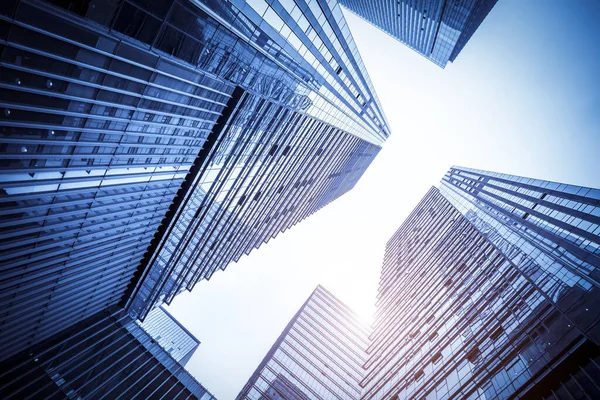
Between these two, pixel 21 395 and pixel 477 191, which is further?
pixel 477 191

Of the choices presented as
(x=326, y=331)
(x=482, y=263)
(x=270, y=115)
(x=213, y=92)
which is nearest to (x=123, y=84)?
(x=213, y=92)

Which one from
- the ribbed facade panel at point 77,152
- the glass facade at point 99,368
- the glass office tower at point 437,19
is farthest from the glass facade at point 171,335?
the glass office tower at point 437,19

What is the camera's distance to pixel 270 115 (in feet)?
109

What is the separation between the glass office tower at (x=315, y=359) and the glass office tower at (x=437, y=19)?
230 feet

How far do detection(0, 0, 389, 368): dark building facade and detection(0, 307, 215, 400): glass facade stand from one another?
141cm

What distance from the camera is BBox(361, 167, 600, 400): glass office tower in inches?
703

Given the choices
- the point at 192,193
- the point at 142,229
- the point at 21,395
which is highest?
the point at 192,193

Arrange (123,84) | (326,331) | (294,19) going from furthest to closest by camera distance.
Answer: (326,331)
(294,19)
(123,84)

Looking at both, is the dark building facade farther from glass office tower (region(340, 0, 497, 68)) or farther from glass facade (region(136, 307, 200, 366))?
glass facade (region(136, 307, 200, 366))

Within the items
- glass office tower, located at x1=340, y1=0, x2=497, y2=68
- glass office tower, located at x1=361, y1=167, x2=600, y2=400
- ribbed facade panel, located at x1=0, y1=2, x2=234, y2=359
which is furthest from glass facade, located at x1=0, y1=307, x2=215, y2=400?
glass office tower, located at x1=340, y1=0, x2=497, y2=68

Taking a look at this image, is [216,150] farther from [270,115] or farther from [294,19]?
[294,19]

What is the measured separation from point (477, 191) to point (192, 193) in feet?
234

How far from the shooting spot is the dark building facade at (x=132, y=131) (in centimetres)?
1220

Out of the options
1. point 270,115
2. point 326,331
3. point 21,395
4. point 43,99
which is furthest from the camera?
point 326,331
